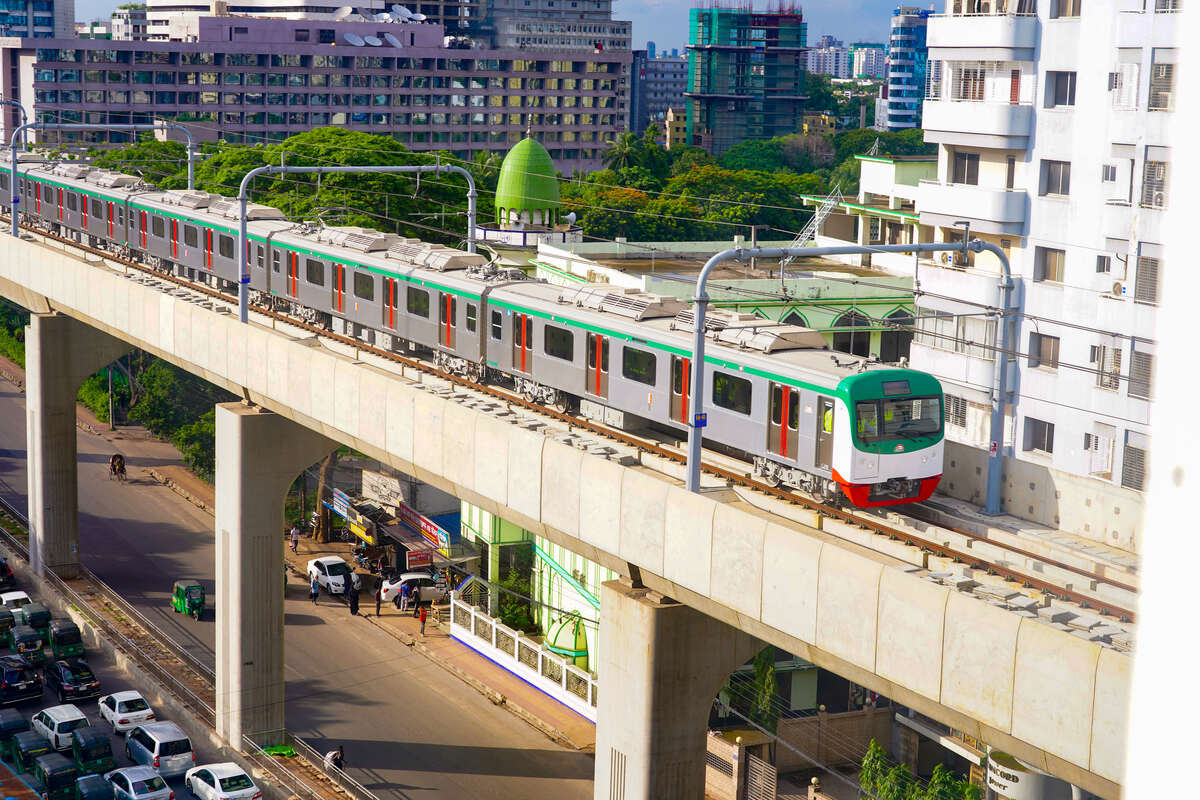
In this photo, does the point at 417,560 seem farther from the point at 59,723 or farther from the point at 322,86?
the point at 322,86

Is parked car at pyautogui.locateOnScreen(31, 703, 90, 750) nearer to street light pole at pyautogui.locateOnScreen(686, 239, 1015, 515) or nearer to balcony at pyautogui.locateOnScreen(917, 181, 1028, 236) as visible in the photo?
street light pole at pyautogui.locateOnScreen(686, 239, 1015, 515)

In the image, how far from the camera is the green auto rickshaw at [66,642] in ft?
139

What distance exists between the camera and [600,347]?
1129 inches

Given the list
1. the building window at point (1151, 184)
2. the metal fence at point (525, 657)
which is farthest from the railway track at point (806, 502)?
the building window at point (1151, 184)

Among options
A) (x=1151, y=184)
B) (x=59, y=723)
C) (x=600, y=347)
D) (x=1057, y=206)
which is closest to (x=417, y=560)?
(x=59, y=723)

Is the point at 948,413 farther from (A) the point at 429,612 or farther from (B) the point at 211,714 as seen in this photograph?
(B) the point at 211,714

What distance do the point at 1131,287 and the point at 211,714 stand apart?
2853 centimetres

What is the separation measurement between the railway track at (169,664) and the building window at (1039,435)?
2288cm

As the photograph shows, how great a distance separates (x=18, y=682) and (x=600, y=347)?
897 inches

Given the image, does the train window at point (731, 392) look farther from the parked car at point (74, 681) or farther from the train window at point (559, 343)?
the parked car at point (74, 681)

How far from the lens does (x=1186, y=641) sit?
94.3 inches

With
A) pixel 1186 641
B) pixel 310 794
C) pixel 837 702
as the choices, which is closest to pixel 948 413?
pixel 837 702

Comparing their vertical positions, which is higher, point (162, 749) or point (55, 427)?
point (55, 427)

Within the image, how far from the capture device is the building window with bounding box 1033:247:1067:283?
41750 millimetres
